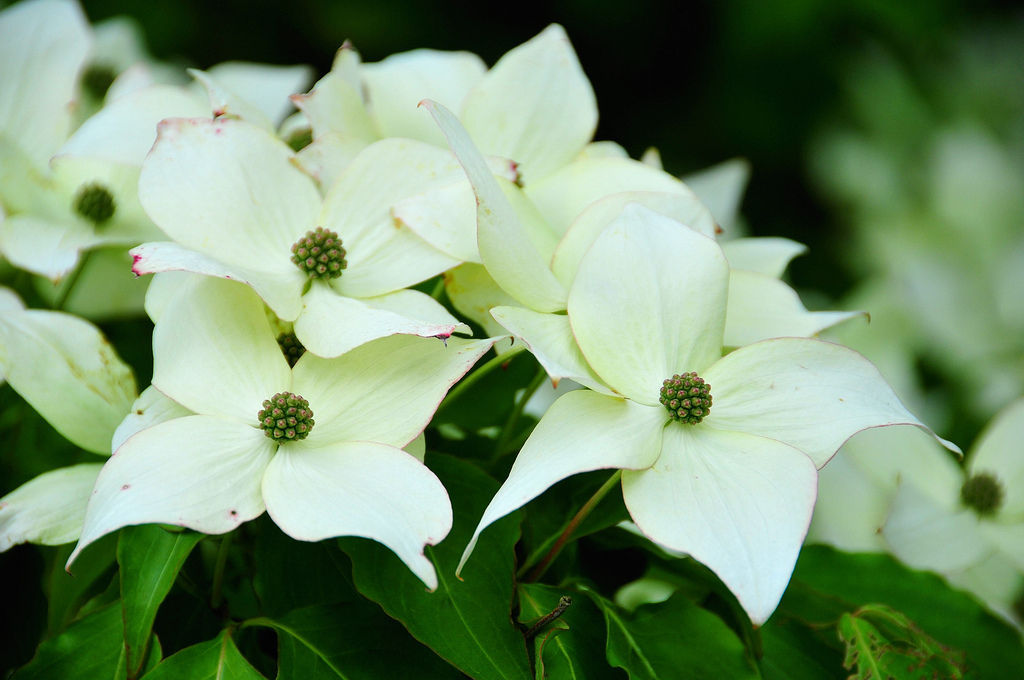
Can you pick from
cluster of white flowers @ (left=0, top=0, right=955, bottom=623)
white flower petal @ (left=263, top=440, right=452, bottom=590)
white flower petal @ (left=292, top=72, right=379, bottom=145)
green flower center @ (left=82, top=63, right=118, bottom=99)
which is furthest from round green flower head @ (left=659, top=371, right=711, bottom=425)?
green flower center @ (left=82, top=63, right=118, bottom=99)

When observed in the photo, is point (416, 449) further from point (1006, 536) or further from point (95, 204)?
point (1006, 536)

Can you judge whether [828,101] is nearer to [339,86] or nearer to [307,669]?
[339,86]

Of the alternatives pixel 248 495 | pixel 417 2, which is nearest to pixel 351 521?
pixel 248 495

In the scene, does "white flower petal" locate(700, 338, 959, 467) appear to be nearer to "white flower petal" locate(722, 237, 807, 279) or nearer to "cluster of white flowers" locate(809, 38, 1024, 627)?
"white flower petal" locate(722, 237, 807, 279)

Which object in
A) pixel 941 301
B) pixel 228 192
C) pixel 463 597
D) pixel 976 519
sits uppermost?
pixel 228 192

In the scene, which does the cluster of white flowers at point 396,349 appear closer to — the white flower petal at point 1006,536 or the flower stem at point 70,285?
the flower stem at point 70,285

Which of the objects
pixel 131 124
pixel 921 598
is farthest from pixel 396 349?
pixel 921 598

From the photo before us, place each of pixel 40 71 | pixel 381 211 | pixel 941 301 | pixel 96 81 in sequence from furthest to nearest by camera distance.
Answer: pixel 941 301, pixel 96 81, pixel 40 71, pixel 381 211
